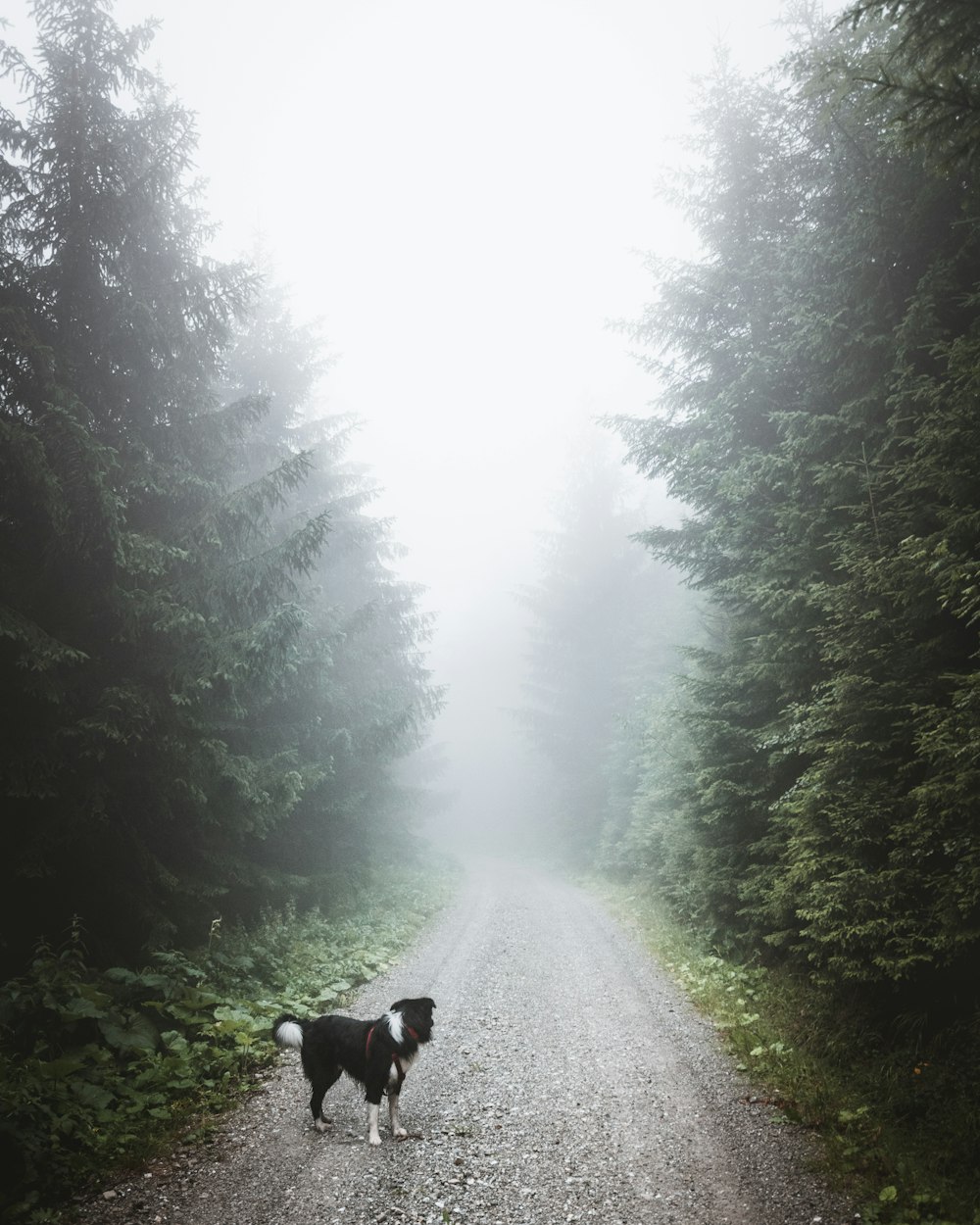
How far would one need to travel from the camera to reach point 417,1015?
5508 millimetres

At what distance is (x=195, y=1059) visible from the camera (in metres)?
5.81

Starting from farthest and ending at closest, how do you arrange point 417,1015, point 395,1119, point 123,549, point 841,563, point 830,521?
point 123,549 < point 830,521 < point 841,563 < point 417,1015 < point 395,1119

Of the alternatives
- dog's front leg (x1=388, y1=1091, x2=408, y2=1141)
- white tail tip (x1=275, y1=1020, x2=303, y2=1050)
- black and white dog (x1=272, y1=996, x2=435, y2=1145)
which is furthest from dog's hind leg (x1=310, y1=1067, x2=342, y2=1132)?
dog's front leg (x1=388, y1=1091, x2=408, y2=1141)

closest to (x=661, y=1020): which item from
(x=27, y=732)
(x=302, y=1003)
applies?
(x=302, y=1003)

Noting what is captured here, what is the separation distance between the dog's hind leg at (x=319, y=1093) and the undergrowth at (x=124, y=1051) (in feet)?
2.80

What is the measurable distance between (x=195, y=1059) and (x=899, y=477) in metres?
9.11

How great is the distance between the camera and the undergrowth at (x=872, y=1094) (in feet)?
13.2

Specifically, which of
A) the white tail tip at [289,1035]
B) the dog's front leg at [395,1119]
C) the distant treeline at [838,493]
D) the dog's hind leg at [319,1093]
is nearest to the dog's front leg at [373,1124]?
the dog's front leg at [395,1119]

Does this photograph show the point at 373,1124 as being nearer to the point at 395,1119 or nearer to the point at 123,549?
the point at 395,1119

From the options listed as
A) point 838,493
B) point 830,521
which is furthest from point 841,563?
point 838,493

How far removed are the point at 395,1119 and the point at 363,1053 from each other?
576mm

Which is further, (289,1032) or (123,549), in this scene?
(123,549)

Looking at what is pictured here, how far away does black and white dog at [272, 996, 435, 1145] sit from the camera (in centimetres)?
504

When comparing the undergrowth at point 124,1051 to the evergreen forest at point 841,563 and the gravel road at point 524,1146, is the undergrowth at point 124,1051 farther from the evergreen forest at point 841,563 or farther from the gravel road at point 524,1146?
the evergreen forest at point 841,563
